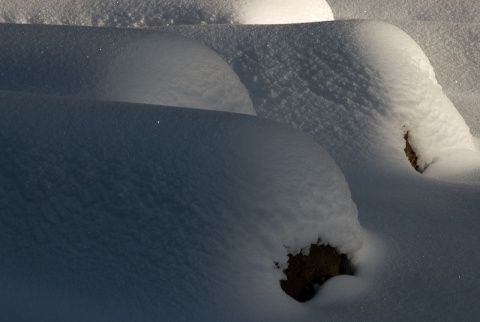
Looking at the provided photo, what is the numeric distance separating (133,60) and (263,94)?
1.60ft

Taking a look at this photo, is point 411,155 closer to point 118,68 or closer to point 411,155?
point 411,155

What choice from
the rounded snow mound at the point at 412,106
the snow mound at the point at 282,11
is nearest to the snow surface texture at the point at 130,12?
the snow mound at the point at 282,11

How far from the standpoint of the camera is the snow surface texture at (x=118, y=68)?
161 cm

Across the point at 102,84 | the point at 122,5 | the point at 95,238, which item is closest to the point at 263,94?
the point at 102,84

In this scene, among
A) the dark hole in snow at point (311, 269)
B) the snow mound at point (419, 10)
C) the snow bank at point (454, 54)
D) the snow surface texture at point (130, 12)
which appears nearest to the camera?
the dark hole in snow at point (311, 269)

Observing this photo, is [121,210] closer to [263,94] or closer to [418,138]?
[263,94]

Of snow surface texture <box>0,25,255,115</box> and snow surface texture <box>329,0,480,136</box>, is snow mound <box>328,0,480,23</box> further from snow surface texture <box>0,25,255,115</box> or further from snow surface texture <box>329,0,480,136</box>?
snow surface texture <box>0,25,255,115</box>

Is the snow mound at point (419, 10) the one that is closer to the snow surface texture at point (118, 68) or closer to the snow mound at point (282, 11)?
the snow mound at point (282, 11)

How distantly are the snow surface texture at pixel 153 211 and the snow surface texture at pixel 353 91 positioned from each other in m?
0.64

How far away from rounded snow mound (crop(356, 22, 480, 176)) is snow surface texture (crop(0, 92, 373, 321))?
0.72 meters

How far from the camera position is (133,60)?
1659mm

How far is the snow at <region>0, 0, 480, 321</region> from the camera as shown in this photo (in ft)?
3.81

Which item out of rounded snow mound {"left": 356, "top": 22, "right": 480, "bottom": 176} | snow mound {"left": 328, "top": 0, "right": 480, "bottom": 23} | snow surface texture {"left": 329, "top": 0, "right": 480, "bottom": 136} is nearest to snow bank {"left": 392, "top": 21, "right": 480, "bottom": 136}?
snow surface texture {"left": 329, "top": 0, "right": 480, "bottom": 136}

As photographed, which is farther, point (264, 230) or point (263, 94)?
point (263, 94)
